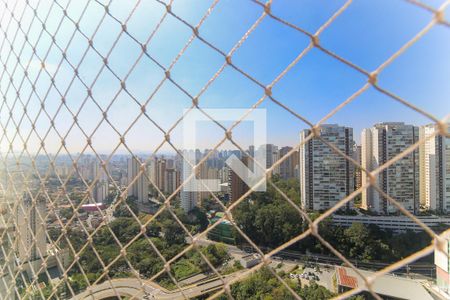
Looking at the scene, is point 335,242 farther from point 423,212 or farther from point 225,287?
point 225,287

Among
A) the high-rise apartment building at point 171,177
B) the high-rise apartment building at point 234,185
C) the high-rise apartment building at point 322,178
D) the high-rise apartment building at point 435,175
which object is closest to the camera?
the high-rise apartment building at point 171,177

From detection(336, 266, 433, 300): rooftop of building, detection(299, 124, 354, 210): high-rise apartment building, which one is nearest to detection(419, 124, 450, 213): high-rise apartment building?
detection(299, 124, 354, 210): high-rise apartment building

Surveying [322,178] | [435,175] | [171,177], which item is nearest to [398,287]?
[435,175]

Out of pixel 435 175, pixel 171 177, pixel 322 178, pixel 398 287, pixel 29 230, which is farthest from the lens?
pixel 322 178

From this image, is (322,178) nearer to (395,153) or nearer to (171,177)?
(395,153)

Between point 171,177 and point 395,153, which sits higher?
point 395,153

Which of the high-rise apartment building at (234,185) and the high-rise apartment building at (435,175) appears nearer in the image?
the high-rise apartment building at (234,185)

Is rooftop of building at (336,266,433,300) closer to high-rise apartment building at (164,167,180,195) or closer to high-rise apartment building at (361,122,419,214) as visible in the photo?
high-rise apartment building at (361,122,419,214)

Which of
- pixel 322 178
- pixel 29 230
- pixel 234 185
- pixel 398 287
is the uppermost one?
pixel 29 230

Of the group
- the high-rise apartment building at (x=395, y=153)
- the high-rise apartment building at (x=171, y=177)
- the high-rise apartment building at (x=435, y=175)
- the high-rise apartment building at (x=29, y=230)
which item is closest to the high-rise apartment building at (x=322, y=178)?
the high-rise apartment building at (x=395, y=153)

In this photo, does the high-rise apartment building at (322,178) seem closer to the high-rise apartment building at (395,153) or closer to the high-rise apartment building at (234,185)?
the high-rise apartment building at (395,153)
